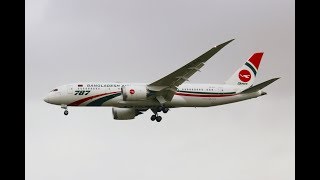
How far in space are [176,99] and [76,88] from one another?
7705mm

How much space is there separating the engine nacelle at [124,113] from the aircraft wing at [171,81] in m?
4.29

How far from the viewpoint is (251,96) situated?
2876 inches

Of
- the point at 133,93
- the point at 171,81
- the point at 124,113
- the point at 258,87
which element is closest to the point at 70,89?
A: the point at 133,93

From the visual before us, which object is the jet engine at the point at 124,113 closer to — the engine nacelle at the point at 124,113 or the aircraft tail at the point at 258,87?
the engine nacelle at the point at 124,113

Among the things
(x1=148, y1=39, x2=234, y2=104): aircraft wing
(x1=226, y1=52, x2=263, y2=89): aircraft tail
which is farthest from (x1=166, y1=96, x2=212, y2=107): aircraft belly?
(x1=226, y1=52, x2=263, y2=89): aircraft tail

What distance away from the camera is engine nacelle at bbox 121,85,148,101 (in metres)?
68.4

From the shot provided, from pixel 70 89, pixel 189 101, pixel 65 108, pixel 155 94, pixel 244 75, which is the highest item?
pixel 244 75

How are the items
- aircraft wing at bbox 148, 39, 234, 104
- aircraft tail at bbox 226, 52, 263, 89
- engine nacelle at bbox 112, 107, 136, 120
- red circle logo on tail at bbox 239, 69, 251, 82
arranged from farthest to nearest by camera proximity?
red circle logo on tail at bbox 239, 69, 251, 82, aircraft tail at bbox 226, 52, 263, 89, engine nacelle at bbox 112, 107, 136, 120, aircraft wing at bbox 148, 39, 234, 104

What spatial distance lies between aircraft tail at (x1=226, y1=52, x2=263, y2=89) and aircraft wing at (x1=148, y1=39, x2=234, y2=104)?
675 centimetres

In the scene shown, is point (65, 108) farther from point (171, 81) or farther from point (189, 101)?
point (189, 101)

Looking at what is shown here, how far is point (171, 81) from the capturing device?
69312 mm

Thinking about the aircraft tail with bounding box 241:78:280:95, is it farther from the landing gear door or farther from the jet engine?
the landing gear door

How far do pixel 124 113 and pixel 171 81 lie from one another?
243 inches

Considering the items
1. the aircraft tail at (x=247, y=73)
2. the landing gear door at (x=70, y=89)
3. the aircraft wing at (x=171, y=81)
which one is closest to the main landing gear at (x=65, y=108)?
the landing gear door at (x=70, y=89)
